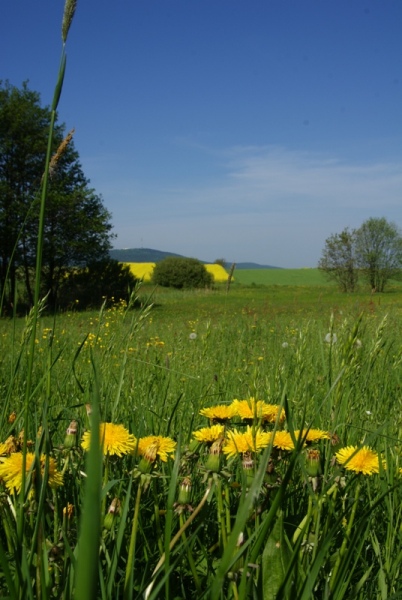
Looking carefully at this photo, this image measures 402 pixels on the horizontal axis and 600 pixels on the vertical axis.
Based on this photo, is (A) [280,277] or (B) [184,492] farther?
(A) [280,277]

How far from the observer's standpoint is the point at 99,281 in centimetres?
2583

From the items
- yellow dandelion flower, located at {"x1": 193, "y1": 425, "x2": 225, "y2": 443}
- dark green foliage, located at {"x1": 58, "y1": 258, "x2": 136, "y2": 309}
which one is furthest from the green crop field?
yellow dandelion flower, located at {"x1": 193, "y1": 425, "x2": 225, "y2": 443}

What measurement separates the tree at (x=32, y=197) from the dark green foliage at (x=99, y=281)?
53 centimetres

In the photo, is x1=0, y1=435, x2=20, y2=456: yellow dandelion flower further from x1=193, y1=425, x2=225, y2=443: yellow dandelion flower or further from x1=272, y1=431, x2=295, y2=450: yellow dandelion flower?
x1=272, y1=431, x2=295, y2=450: yellow dandelion flower

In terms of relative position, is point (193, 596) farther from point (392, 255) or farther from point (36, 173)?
point (392, 255)

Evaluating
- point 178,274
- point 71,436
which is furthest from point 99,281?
point 71,436

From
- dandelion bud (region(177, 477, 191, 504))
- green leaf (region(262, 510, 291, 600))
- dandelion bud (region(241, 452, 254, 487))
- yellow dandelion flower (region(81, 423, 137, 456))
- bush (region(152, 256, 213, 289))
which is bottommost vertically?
green leaf (region(262, 510, 291, 600))

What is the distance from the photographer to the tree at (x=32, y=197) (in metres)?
24.0

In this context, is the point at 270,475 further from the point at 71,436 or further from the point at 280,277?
the point at 280,277

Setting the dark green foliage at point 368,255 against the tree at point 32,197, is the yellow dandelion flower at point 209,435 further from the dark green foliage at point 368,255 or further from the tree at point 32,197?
the dark green foliage at point 368,255

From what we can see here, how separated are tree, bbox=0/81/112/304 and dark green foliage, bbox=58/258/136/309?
53 centimetres

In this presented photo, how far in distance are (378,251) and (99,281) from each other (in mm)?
27681

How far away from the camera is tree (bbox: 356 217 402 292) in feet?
145

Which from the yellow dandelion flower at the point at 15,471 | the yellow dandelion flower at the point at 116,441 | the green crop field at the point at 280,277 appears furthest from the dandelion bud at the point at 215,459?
the green crop field at the point at 280,277
